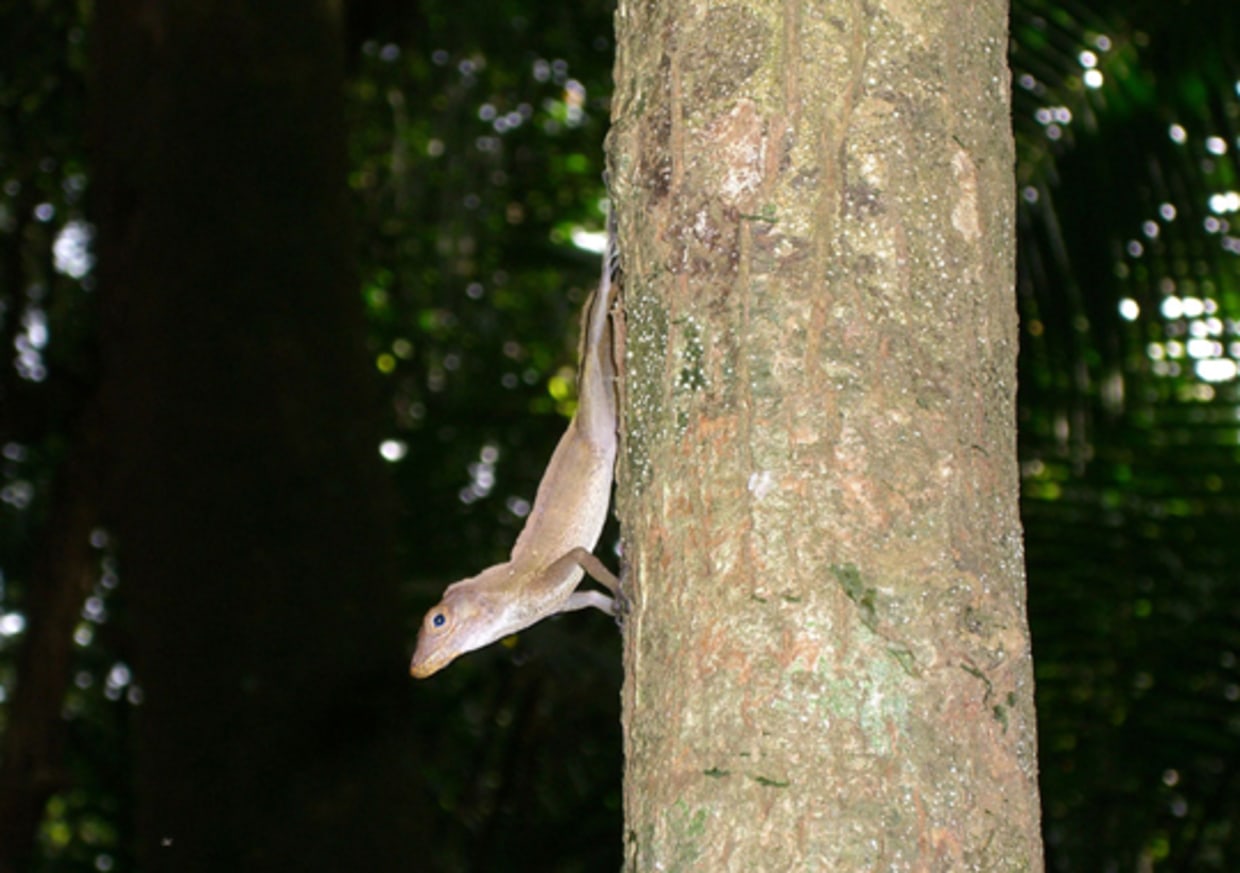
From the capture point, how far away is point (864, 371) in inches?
45.9

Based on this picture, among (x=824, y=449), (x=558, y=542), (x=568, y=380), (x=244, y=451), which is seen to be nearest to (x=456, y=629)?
(x=558, y=542)

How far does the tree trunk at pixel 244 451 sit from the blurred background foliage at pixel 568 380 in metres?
0.27

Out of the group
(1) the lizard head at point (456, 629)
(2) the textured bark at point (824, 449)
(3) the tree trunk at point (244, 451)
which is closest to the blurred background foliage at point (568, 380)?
(3) the tree trunk at point (244, 451)

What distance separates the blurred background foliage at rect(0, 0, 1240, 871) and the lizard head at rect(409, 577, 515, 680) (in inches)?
47.8

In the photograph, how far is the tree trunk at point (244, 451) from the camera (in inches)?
141

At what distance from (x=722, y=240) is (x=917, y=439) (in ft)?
0.83

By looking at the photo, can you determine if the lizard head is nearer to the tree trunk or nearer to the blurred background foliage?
the tree trunk

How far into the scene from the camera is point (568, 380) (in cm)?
818

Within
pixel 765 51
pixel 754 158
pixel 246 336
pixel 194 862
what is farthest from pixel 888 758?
pixel 246 336

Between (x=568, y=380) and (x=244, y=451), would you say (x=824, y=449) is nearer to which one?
(x=244, y=451)

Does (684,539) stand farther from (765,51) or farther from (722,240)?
(765,51)

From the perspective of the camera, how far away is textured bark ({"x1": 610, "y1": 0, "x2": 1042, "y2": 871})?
1091 millimetres

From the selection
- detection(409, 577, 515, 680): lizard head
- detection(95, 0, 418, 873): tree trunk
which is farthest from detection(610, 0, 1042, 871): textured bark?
detection(95, 0, 418, 873): tree trunk

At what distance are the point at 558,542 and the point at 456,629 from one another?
272mm
